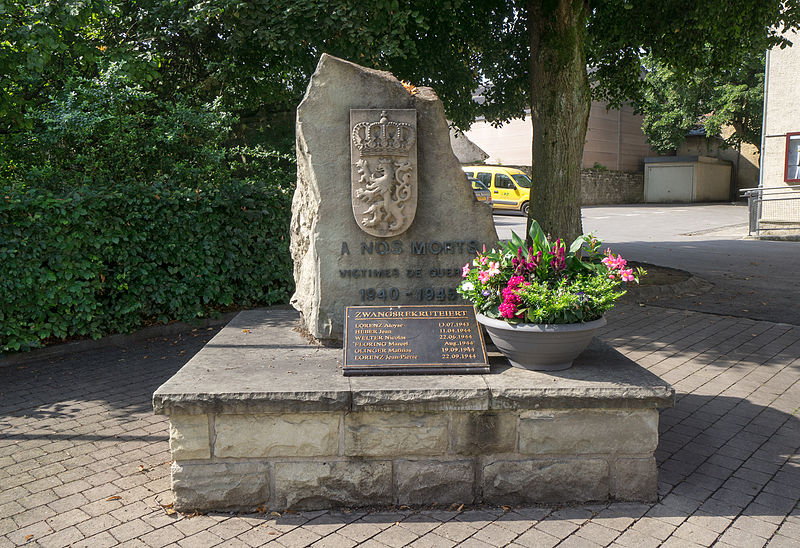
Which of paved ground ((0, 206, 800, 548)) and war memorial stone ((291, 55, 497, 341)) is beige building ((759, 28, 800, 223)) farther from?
war memorial stone ((291, 55, 497, 341))

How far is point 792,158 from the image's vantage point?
17734mm

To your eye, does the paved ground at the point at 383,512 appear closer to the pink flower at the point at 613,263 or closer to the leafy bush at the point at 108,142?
the pink flower at the point at 613,263

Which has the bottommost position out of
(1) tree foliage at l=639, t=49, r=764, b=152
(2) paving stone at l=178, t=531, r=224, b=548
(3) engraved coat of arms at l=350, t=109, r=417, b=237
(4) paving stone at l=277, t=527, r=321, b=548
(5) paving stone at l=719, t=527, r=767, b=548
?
(5) paving stone at l=719, t=527, r=767, b=548

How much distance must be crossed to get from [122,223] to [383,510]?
469 cm

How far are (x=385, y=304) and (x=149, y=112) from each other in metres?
7.07

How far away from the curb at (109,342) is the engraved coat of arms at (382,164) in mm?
3950

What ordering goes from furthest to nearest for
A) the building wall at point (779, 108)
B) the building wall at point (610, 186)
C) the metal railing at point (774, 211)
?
the building wall at point (610, 186) < the building wall at point (779, 108) < the metal railing at point (774, 211)

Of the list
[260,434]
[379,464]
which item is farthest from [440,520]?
[260,434]

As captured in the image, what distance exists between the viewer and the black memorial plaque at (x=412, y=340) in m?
3.89

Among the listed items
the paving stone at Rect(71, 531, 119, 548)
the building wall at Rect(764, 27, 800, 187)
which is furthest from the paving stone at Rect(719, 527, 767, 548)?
the building wall at Rect(764, 27, 800, 187)

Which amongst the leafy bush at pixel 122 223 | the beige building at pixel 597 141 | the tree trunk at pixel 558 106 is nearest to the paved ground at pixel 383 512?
the leafy bush at pixel 122 223

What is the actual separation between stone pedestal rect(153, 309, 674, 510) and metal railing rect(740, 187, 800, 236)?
50.2ft

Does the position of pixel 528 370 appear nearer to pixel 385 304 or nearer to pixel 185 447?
pixel 385 304

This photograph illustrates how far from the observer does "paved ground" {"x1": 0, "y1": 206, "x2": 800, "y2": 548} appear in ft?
10.8
